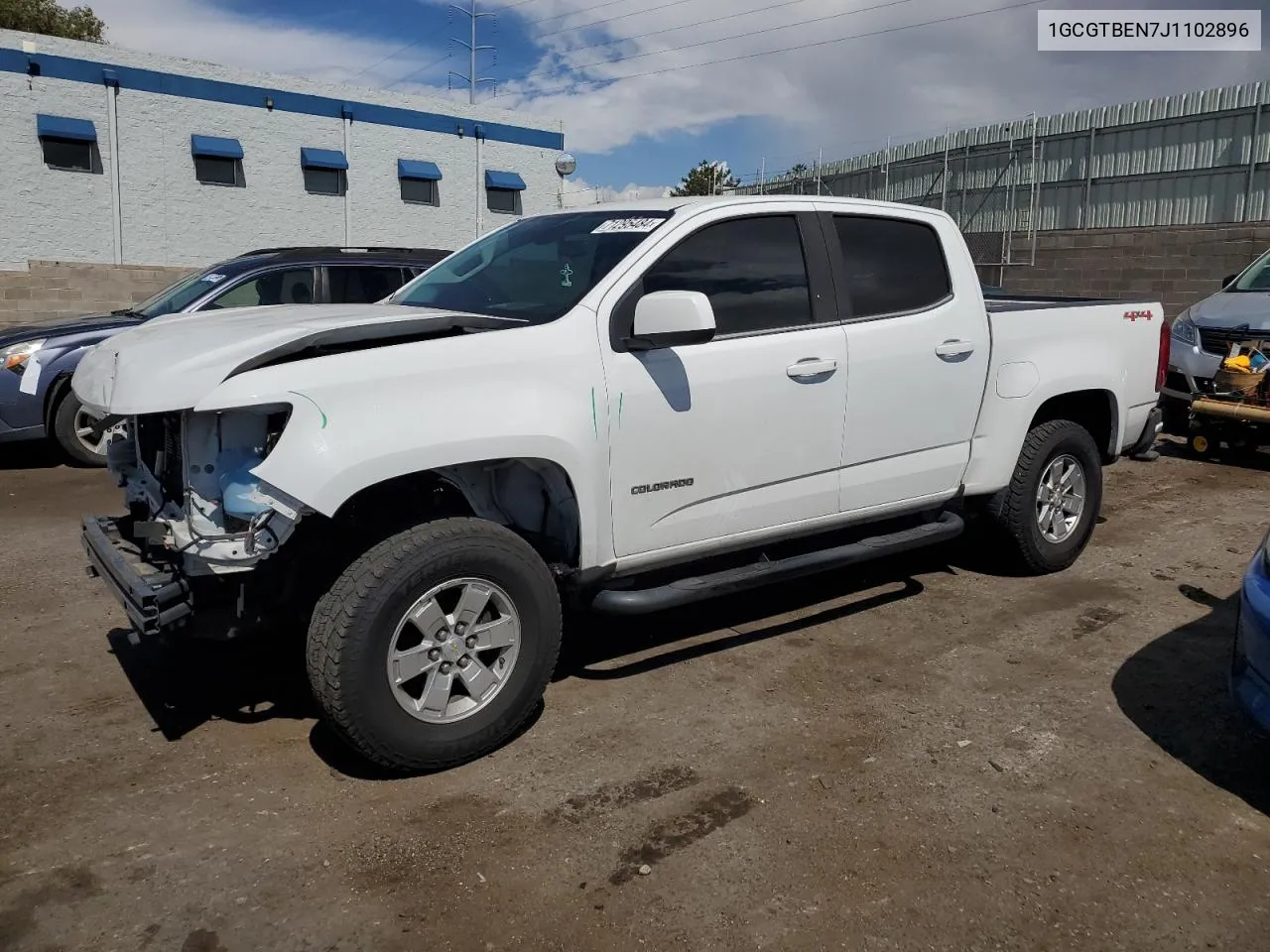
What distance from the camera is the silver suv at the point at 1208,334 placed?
29.6 feet

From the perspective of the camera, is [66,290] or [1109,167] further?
[1109,167]

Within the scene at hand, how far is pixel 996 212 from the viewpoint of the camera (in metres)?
20.8

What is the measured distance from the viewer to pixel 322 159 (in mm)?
22703

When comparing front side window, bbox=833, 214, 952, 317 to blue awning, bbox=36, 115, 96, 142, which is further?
blue awning, bbox=36, 115, 96, 142

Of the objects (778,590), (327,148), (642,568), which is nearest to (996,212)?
(327,148)

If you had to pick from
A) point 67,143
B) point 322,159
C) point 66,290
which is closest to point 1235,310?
point 66,290

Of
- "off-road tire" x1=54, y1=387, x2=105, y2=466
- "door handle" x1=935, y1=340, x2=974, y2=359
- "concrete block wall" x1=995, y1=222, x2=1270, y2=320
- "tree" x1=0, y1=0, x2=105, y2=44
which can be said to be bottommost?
"off-road tire" x1=54, y1=387, x2=105, y2=466

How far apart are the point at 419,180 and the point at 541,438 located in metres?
23.0

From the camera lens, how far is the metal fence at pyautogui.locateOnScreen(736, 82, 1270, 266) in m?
17.3

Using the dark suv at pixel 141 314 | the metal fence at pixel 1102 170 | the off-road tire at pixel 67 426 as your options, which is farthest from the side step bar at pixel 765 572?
the metal fence at pixel 1102 170

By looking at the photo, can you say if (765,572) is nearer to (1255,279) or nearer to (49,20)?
(1255,279)

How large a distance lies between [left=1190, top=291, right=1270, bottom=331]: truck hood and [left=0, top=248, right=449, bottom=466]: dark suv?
698 centimetres

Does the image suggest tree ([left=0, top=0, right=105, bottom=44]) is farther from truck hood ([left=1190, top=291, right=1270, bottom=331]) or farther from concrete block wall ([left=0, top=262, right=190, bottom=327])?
truck hood ([left=1190, top=291, right=1270, bottom=331])

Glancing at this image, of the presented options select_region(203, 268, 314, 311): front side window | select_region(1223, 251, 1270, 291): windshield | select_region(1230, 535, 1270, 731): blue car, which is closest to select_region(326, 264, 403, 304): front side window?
select_region(203, 268, 314, 311): front side window
